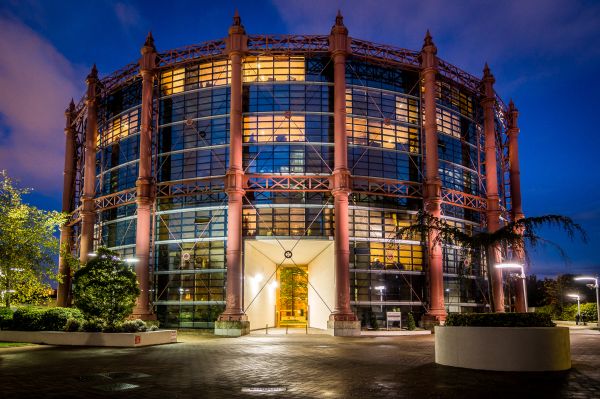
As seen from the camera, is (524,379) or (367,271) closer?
(524,379)

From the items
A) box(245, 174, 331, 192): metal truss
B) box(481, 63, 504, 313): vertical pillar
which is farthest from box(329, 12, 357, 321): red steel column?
box(481, 63, 504, 313): vertical pillar

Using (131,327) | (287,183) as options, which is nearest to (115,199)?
(287,183)

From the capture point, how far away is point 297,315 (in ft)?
150

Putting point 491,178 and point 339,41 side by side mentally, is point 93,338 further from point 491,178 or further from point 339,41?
point 491,178

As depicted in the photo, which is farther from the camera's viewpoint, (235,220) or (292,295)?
(292,295)

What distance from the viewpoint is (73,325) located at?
26125 mm

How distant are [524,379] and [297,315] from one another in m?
32.4

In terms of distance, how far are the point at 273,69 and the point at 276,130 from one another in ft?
14.9

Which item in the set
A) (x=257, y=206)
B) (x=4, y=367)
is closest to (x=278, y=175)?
(x=257, y=206)

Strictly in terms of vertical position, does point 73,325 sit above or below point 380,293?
below

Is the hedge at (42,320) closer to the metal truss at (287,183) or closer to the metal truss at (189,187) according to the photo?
the metal truss at (189,187)

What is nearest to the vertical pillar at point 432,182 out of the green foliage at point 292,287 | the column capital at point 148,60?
the green foliage at point 292,287

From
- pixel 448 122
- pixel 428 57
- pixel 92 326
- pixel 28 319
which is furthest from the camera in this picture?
pixel 448 122

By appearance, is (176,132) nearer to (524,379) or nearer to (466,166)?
(466,166)
